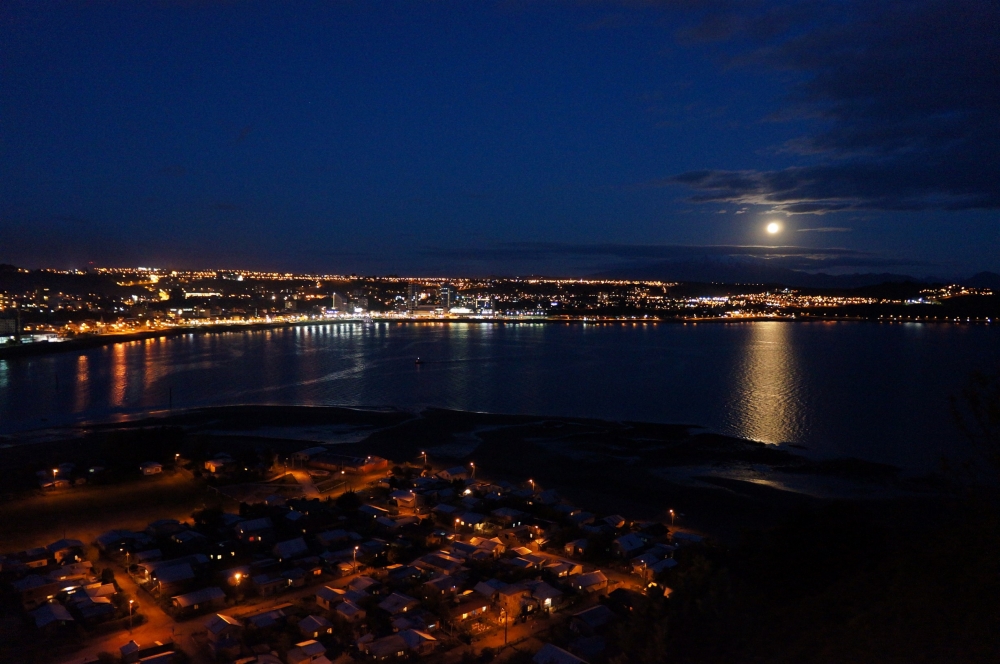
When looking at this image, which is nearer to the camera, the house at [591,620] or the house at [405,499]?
the house at [591,620]

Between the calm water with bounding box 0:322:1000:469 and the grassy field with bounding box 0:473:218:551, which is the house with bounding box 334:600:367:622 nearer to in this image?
the grassy field with bounding box 0:473:218:551

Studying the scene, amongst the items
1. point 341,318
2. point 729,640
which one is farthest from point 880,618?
point 341,318

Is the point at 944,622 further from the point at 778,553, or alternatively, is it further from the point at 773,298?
the point at 773,298

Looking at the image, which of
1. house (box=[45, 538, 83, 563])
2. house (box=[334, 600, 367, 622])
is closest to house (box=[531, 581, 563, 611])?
house (box=[334, 600, 367, 622])

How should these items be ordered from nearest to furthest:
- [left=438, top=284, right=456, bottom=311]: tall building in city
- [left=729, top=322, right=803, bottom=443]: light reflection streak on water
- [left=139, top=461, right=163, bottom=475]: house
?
[left=139, top=461, right=163, bottom=475]: house, [left=729, top=322, right=803, bottom=443]: light reflection streak on water, [left=438, top=284, right=456, bottom=311]: tall building in city

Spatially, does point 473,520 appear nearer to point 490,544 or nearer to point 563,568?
point 490,544

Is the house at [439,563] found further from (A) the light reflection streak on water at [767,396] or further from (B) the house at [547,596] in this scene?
(A) the light reflection streak on water at [767,396]

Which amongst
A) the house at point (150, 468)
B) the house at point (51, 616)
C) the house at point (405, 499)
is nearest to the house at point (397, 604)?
the house at point (51, 616)
